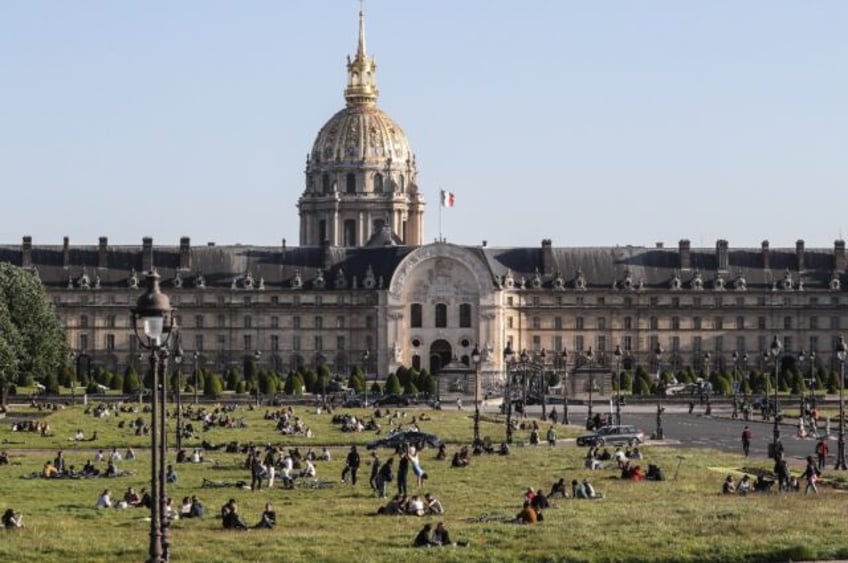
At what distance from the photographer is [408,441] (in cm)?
7762

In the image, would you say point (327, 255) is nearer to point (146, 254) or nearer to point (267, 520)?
point (146, 254)

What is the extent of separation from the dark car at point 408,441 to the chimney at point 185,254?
3464 inches

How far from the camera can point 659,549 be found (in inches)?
1770

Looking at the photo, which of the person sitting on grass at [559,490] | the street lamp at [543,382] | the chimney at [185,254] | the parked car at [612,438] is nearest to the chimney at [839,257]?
the street lamp at [543,382]

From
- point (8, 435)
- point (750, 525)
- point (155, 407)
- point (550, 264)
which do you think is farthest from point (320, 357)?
point (155, 407)

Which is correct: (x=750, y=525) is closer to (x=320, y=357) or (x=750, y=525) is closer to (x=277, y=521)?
(x=277, y=521)

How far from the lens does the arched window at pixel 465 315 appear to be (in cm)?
16438

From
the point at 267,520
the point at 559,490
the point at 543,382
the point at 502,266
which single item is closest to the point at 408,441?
the point at 559,490

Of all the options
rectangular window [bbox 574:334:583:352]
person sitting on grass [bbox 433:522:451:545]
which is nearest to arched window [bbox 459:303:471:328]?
rectangular window [bbox 574:334:583:352]

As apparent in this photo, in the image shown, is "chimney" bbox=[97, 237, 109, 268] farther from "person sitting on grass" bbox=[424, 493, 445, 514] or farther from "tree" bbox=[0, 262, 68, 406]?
"person sitting on grass" bbox=[424, 493, 445, 514]

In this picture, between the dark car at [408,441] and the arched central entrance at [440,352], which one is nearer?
the dark car at [408,441]

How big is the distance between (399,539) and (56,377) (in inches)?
3552

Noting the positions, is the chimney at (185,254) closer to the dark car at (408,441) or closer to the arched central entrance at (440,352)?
the arched central entrance at (440,352)

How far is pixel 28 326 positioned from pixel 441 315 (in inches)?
2011
